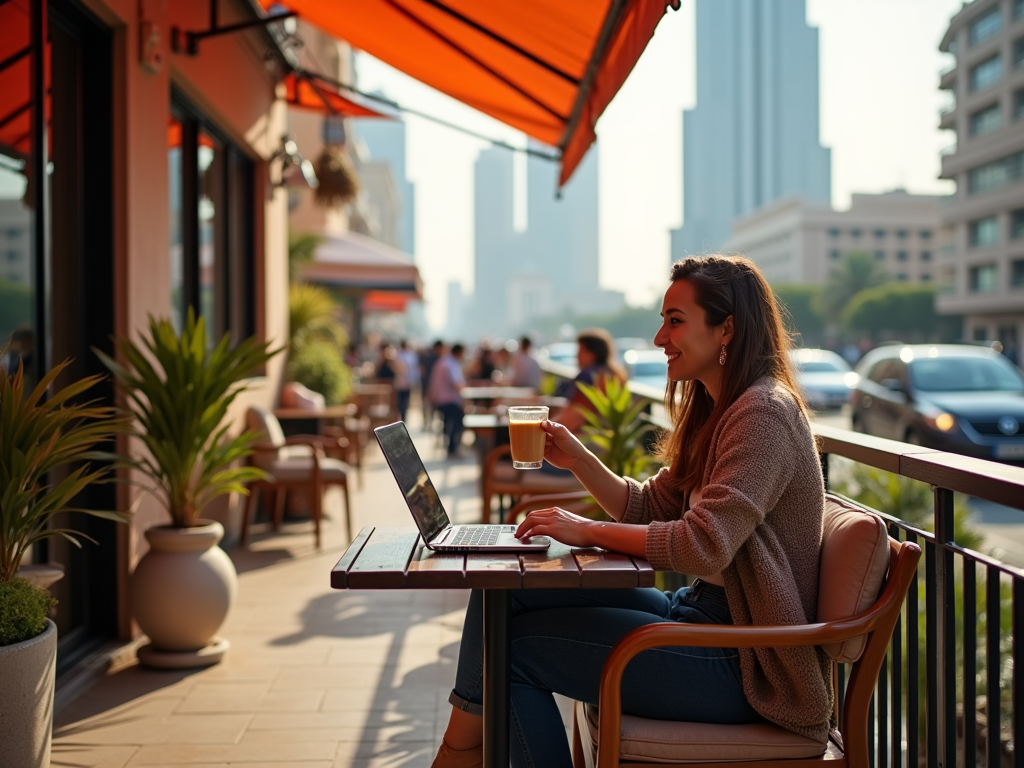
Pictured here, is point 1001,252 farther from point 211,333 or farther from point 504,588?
point 504,588

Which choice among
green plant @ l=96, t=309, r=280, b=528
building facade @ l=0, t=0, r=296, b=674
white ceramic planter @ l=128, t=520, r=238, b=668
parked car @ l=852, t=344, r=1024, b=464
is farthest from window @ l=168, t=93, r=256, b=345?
parked car @ l=852, t=344, r=1024, b=464

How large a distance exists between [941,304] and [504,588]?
64.2 meters

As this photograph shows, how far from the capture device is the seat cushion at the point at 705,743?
2.07 m

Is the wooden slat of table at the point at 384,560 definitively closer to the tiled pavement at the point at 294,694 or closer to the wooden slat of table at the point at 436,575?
the wooden slat of table at the point at 436,575

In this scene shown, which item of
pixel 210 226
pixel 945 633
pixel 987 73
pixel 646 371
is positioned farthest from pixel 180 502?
pixel 987 73

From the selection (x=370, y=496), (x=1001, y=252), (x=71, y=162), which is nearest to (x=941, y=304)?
(x=1001, y=252)

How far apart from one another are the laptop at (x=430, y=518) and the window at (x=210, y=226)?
3.49 m

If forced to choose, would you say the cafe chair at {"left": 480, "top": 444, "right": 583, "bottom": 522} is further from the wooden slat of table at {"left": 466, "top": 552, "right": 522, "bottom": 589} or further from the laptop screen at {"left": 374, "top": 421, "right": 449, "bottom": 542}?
the wooden slat of table at {"left": 466, "top": 552, "right": 522, "bottom": 589}

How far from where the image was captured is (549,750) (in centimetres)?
226

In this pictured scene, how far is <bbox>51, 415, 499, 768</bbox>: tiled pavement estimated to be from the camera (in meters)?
3.34

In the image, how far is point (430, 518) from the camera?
247 cm

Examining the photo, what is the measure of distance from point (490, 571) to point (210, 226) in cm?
596

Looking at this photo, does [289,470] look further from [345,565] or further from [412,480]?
[345,565]

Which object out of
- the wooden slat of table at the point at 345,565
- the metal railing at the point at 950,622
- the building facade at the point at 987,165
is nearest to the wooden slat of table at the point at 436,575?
the wooden slat of table at the point at 345,565
